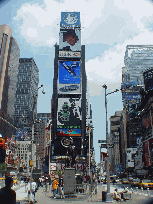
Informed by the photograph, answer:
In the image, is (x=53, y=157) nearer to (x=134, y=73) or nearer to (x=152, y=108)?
(x=152, y=108)

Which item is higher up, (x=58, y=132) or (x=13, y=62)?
(x=13, y=62)

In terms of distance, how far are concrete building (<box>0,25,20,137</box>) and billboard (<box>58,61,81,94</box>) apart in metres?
79.7

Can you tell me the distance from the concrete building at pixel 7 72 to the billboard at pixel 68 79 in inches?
3138

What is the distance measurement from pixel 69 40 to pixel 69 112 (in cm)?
3424

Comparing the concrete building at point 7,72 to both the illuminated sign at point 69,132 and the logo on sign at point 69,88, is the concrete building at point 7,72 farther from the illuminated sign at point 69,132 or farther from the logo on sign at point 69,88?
the logo on sign at point 69,88

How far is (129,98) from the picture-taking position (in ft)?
408

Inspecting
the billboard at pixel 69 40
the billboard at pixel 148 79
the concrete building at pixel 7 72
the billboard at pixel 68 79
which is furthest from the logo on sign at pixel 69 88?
the concrete building at pixel 7 72

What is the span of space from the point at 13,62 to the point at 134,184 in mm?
162749

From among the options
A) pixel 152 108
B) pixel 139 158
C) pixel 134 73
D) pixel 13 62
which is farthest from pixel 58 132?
pixel 13 62

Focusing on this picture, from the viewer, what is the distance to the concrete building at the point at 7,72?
17000 cm

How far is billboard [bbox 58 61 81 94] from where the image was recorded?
99875 mm

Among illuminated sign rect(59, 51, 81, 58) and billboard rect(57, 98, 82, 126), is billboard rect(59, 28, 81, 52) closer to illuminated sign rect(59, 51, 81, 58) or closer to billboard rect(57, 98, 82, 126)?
illuminated sign rect(59, 51, 81, 58)

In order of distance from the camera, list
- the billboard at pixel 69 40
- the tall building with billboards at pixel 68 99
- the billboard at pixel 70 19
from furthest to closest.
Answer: the billboard at pixel 70 19
the billboard at pixel 69 40
the tall building with billboards at pixel 68 99

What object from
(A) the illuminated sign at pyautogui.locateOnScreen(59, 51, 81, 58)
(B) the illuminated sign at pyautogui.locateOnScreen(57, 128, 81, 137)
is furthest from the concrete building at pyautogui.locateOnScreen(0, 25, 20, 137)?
(A) the illuminated sign at pyautogui.locateOnScreen(59, 51, 81, 58)
